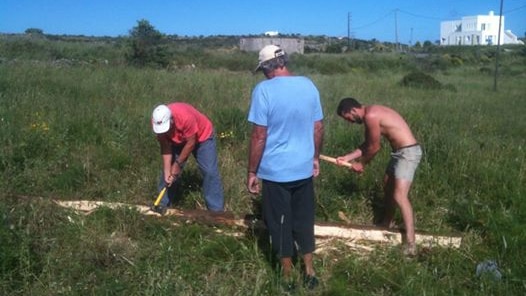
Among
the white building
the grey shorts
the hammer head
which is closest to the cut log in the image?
the hammer head

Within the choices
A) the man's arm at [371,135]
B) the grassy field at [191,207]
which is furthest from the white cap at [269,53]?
the grassy field at [191,207]

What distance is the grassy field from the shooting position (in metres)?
3.53

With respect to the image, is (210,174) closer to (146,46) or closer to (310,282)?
(310,282)

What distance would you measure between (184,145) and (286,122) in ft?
5.36

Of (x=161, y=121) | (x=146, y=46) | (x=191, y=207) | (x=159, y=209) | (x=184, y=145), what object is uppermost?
(x=146, y=46)

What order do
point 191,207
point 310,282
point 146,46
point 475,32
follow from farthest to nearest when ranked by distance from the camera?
point 475,32, point 146,46, point 191,207, point 310,282

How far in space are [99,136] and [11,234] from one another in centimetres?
323

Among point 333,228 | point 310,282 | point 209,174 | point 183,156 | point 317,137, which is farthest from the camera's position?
point 209,174

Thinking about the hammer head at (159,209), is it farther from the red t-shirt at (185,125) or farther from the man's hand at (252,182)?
the man's hand at (252,182)

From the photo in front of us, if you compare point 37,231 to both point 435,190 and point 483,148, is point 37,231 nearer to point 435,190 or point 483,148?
point 435,190

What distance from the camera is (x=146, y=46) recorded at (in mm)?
22812

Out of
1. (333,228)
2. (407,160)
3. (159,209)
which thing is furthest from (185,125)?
(407,160)

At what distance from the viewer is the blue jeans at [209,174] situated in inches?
193

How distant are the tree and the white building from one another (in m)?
77.2
